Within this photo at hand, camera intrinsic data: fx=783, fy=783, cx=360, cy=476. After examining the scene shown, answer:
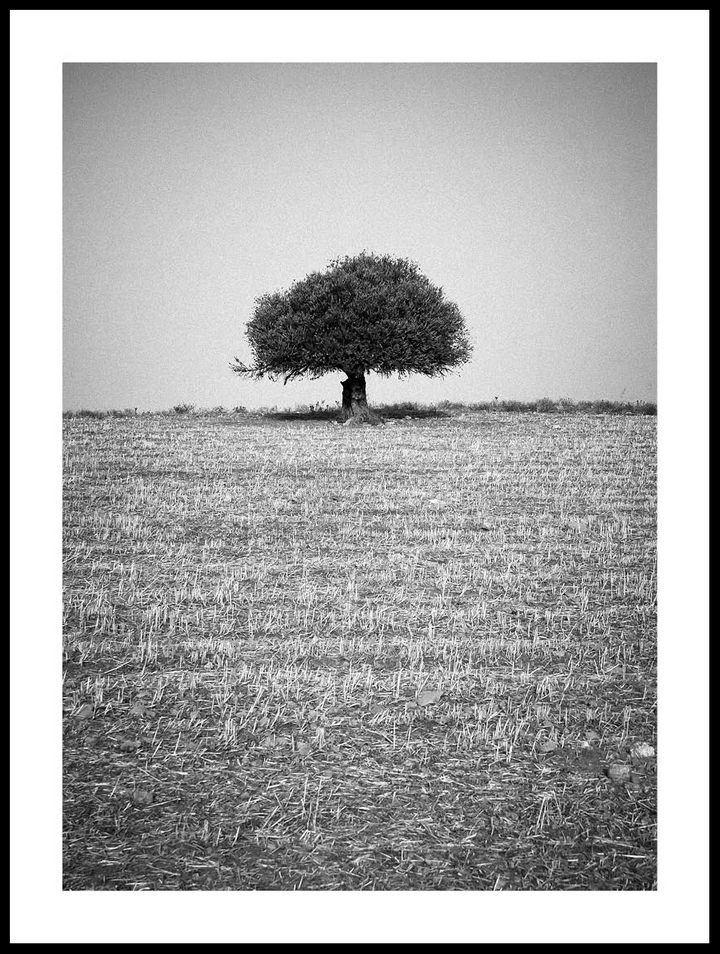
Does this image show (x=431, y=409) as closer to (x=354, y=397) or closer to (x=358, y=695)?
(x=354, y=397)

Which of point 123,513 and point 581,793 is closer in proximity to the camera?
point 581,793

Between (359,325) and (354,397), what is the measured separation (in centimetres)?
357

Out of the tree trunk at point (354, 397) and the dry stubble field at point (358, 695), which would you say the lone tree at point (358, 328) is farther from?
the dry stubble field at point (358, 695)

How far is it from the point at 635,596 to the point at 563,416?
99.6 feet

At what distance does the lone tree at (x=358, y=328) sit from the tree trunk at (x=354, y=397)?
0.05 meters

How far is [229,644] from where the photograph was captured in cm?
810

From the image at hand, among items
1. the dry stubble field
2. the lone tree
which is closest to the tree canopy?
the lone tree

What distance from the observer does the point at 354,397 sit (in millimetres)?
39375

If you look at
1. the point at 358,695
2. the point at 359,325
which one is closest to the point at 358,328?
the point at 359,325

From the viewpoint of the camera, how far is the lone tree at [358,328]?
3856cm
